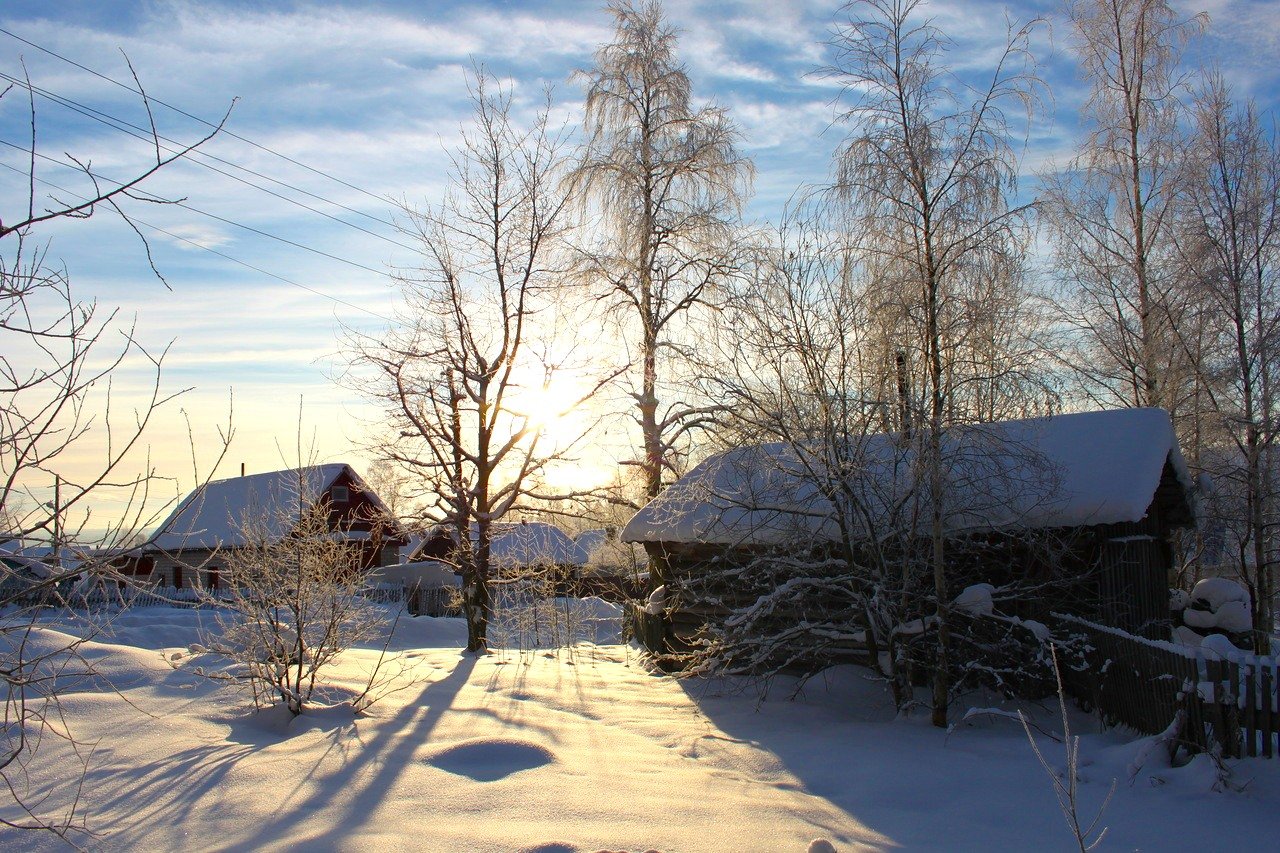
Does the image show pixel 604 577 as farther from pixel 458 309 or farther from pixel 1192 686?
pixel 1192 686

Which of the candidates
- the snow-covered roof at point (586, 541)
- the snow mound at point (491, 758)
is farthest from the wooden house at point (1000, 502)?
the snow-covered roof at point (586, 541)

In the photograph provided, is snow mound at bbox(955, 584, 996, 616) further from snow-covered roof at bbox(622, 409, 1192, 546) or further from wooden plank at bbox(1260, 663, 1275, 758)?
wooden plank at bbox(1260, 663, 1275, 758)

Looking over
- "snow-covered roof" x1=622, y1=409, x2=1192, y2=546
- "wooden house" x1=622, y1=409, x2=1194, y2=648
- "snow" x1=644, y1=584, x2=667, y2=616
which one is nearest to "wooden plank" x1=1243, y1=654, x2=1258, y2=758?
"wooden house" x1=622, y1=409, x2=1194, y2=648

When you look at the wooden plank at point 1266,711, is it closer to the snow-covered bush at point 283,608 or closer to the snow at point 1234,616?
the snow at point 1234,616

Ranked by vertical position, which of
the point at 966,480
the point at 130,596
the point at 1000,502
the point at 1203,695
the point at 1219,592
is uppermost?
the point at 966,480

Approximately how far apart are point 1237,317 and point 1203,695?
12308 millimetres

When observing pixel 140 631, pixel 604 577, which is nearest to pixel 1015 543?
pixel 140 631

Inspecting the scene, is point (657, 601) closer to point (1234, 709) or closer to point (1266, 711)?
point (1234, 709)

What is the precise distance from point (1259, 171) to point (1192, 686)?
13830mm

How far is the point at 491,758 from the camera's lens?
23.5ft

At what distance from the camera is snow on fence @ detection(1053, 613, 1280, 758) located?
22.3 feet

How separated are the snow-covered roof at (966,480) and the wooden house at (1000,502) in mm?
20

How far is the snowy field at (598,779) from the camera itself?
17.9ft

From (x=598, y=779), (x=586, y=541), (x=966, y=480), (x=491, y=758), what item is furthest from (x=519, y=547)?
(x=586, y=541)
